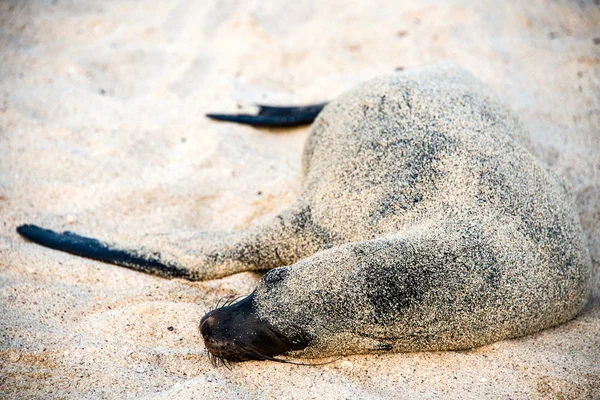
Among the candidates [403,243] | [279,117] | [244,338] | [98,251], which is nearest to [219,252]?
Result: [98,251]

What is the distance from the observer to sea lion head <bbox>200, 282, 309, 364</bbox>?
6.81 ft

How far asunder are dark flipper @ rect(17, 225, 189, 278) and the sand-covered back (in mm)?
53

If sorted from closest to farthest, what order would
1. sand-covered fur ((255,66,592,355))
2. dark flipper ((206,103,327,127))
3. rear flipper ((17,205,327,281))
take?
sand-covered fur ((255,66,592,355)) < rear flipper ((17,205,327,281)) < dark flipper ((206,103,327,127))

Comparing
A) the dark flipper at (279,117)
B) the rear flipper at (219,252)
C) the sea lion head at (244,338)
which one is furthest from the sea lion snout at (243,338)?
the dark flipper at (279,117)

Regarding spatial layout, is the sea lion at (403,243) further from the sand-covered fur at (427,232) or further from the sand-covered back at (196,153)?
the sand-covered back at (196,153)

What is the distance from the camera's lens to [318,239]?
2557mm

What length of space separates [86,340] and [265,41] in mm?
3099

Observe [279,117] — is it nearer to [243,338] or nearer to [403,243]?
[403,243]

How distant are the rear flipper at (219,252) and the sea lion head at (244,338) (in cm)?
52

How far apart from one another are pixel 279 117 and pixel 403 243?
2000 millimetres

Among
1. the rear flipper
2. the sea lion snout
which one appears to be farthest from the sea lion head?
the rear flipper

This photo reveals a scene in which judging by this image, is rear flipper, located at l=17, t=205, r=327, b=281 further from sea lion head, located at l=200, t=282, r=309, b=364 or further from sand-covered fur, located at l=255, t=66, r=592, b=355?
sea lion head, located at l=200, t=282, r=309, b=364

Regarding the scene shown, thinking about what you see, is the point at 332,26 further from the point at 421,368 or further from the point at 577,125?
the point at 421,368

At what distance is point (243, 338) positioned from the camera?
2.09 m
